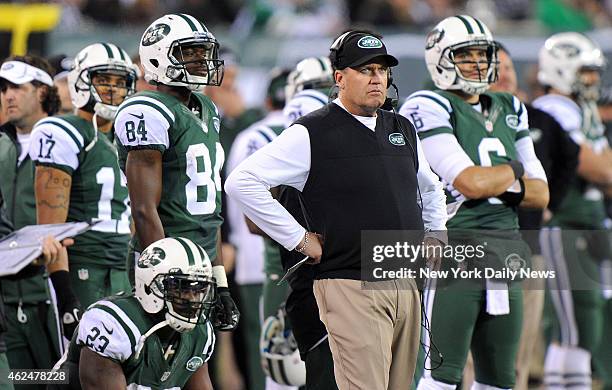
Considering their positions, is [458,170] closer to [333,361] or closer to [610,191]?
[333,361]

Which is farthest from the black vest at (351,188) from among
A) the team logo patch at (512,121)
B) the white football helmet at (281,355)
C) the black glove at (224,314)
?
the white football helmet at (281,355)

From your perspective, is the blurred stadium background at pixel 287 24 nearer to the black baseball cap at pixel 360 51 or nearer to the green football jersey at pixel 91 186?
the green football jersey at pixel 91 186

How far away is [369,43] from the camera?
5.64 metres

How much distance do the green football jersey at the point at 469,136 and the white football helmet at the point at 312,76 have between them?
1192 millimetres

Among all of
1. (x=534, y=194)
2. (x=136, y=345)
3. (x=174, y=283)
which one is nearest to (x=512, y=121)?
(x=534, y=194)

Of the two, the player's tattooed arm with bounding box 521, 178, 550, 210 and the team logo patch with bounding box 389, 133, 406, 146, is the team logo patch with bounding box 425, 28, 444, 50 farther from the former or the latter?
the team logo patch with bounding box 389, 133, 406, 146

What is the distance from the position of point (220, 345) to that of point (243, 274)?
80 centimetres

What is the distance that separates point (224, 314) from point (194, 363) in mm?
262

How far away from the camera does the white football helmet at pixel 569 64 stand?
8625mm

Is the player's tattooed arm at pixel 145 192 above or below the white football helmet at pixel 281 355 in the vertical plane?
above

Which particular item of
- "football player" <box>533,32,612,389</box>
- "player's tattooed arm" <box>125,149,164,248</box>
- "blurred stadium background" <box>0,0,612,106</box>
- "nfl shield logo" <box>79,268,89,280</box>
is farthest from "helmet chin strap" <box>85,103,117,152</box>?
"blurred stadium background" <box>0,0,612,106</box>

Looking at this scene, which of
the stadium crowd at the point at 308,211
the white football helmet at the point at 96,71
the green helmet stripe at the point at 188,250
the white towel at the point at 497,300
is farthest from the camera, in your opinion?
the white football helmet at the point at 96,71

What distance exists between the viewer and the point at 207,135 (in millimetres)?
6020

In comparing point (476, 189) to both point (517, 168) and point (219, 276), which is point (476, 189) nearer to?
point (517, 168)
